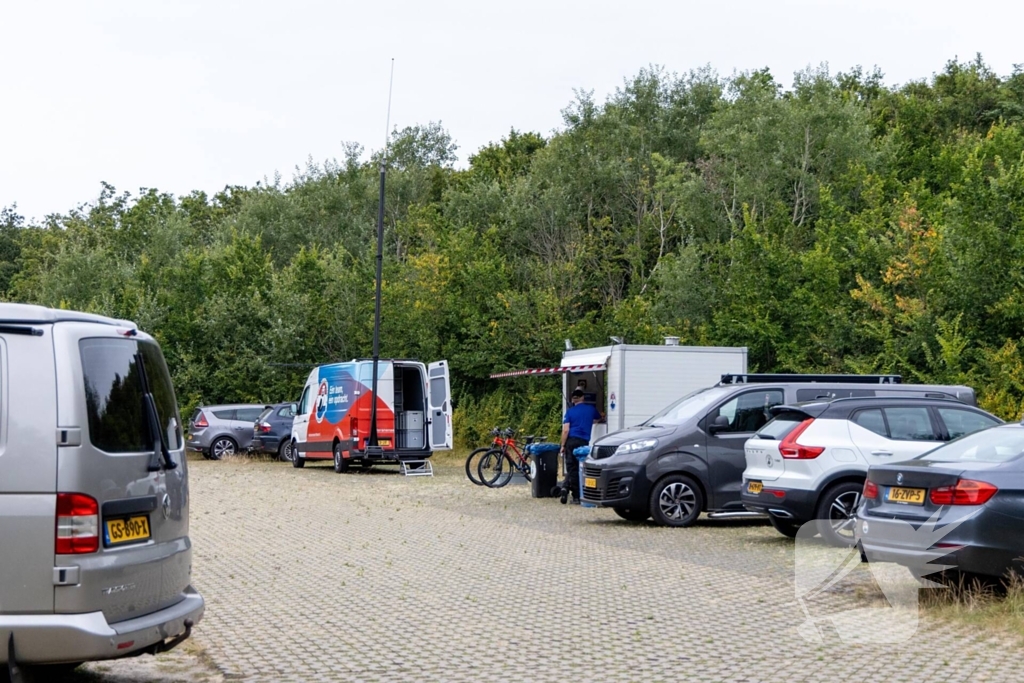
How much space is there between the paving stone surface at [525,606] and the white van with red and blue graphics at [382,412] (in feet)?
30.8

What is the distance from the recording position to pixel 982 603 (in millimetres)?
9305

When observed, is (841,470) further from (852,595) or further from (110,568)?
(110,568)

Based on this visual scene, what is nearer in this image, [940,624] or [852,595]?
[940,624]

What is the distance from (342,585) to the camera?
11.1 m

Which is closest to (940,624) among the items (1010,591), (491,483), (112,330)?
(1010,591)

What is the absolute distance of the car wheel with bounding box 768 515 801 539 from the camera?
1422 cm

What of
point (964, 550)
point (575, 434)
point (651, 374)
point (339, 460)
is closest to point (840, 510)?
point (964, 550)

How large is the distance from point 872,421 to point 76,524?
33.3 feet

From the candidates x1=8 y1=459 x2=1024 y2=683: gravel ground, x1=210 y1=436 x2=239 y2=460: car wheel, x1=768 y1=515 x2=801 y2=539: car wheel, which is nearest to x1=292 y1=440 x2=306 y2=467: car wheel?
x1=210 y1=436 x2=239 y2=460: car wheel

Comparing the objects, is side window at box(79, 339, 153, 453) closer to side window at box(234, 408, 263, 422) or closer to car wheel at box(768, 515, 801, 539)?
car wheel at box(768, 515, 801, 539)

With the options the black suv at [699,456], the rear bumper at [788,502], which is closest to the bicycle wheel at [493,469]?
the black suv at [699,456]

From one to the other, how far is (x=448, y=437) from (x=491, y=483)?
3838 millimetres

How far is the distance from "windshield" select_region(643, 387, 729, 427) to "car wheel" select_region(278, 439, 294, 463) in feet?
59.4

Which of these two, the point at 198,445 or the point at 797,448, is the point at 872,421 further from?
the point at 198,445
